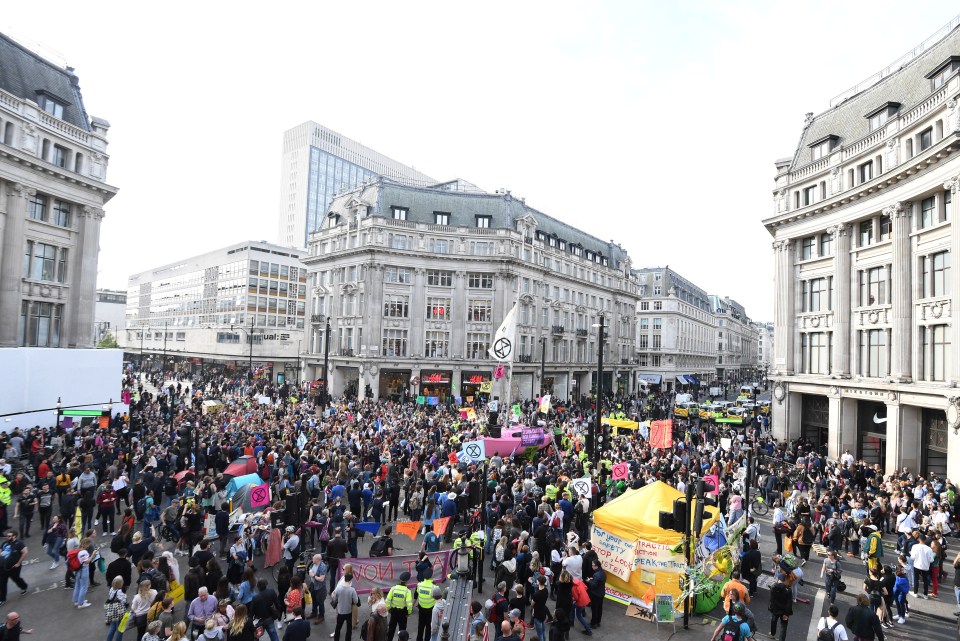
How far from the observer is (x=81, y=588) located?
11633 mm

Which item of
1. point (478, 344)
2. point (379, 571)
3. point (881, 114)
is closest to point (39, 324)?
point (478, 344)

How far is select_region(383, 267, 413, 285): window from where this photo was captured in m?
53.2

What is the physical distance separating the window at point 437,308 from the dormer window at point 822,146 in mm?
33888

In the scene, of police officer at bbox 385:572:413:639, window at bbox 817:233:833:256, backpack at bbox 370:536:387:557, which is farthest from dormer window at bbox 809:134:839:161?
police officer at bbox 385:572:413:639

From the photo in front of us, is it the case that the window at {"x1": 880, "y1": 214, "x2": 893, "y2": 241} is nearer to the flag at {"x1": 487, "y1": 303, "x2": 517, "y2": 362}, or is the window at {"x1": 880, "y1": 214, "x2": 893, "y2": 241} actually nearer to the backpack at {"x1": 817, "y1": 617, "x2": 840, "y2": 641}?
the flag at {"x1": 487, "y1": 303, "x2": 517, "y2": 362}

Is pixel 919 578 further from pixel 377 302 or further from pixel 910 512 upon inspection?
pixel 377 302

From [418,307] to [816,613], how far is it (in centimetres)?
4471

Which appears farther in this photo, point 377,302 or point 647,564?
point 377,302

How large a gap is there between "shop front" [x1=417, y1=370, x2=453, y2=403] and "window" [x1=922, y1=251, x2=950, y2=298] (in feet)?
126

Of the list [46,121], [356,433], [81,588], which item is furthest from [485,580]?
[46,121]

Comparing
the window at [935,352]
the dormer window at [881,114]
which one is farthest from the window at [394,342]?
the window at [935,352]

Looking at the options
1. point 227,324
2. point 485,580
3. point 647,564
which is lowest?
point 485,580

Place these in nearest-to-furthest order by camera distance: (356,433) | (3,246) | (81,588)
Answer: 1. (81,588)
2. (356,433)
3. (3,246)

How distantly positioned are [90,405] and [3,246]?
479 inches
